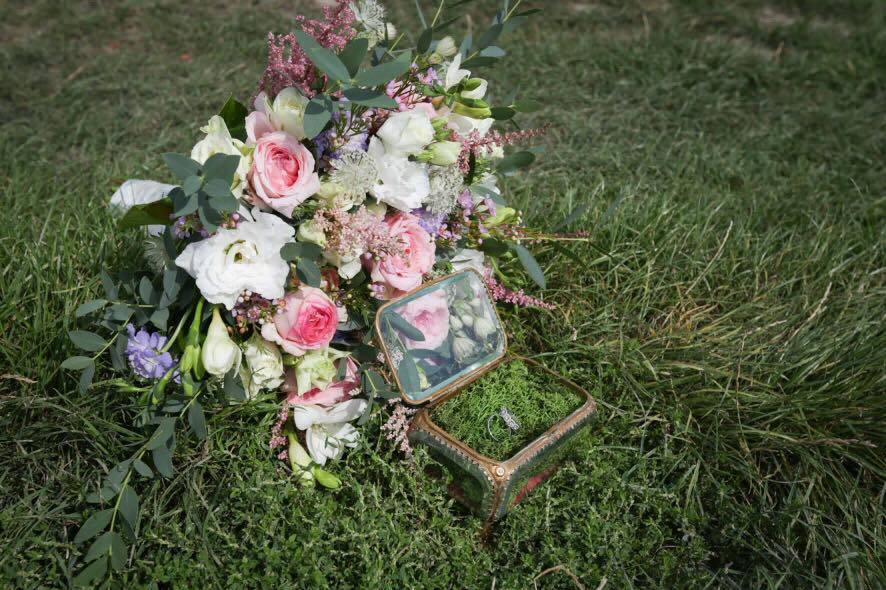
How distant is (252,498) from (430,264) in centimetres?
72

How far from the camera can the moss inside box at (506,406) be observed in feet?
5.36

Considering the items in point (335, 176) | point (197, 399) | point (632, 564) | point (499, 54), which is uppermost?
point (499, 54)

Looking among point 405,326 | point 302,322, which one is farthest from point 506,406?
point 302,322

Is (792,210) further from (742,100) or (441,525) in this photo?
(441,525)

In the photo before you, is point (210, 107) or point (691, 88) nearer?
point (210, 107)

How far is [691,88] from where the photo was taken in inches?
147

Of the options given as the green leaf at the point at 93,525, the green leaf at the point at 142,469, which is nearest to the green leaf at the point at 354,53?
the green leaf at the point at 142,469

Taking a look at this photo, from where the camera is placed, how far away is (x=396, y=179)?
1.50 metres

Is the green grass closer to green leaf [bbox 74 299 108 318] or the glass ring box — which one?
the glass ring box

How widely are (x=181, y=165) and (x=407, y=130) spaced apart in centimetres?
49

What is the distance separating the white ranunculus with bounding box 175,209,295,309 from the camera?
1329mm

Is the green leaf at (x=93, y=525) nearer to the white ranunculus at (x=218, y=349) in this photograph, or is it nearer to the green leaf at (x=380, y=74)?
the white ranunculus at (x=218, y=349)

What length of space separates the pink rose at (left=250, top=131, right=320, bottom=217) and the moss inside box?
2.18ft

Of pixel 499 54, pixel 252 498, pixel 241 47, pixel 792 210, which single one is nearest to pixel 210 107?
pixel 241 47
